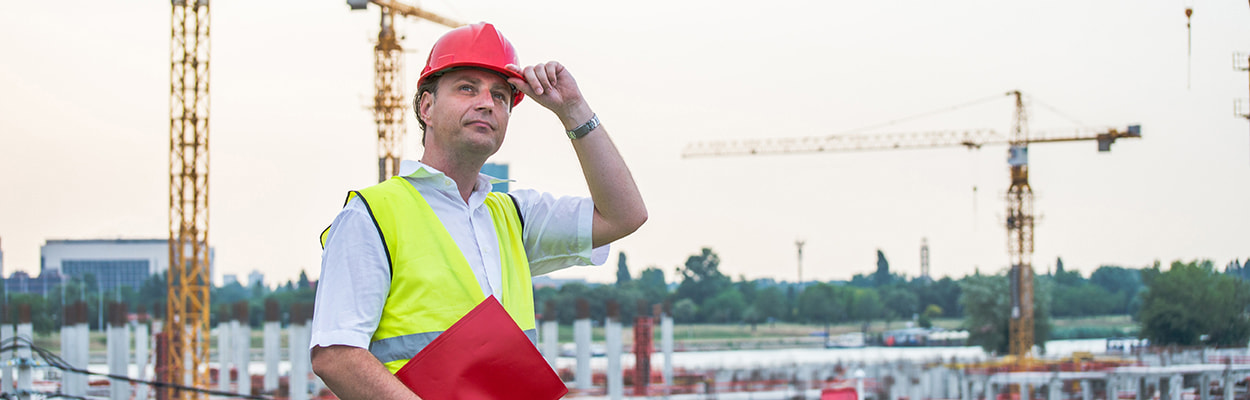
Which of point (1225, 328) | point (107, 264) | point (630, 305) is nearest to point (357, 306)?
point (1225, 328)

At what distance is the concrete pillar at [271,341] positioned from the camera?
116 feet

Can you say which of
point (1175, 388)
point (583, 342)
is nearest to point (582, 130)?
point (1175, 388)

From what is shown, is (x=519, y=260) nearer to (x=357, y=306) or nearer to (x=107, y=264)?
(x=357, y=306)

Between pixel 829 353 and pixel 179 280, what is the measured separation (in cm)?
4983

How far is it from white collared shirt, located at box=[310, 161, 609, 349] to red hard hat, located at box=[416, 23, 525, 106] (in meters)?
0.18

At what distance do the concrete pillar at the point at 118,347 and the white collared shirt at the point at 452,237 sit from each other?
32365 millimetres

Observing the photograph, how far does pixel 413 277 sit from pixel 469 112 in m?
0.30

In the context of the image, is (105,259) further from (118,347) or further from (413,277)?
(413,277)

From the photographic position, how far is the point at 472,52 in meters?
2.12

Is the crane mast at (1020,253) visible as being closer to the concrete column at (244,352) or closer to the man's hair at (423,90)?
the concrete column at (244,352)

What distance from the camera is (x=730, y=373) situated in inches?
1945

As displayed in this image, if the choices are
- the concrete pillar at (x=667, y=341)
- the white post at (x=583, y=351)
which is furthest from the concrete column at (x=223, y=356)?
the concrete pillar at (x=667, y=341)

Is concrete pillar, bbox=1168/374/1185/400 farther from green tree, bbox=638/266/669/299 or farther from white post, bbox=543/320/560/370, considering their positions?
green tree, bbox=638/266/669/299

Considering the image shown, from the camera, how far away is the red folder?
6.34ft
